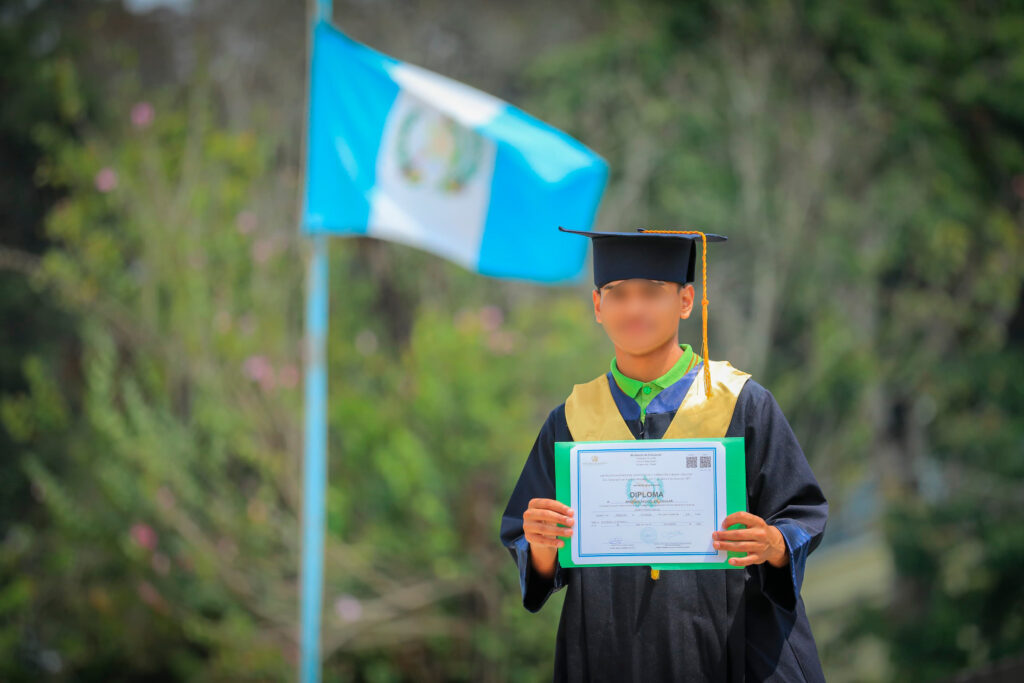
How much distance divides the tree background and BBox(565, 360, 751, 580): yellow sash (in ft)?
12.2

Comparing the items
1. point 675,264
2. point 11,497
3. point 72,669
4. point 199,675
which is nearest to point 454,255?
point 675,264

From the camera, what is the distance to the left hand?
1657 millimetres

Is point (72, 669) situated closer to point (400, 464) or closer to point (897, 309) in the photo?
point (400, 464)

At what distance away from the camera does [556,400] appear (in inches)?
244

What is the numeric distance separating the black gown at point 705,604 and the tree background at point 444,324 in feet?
12.3

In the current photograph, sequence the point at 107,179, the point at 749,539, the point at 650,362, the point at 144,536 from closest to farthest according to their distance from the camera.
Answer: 1. the point at 749,539
2. the point at 650,362
3. the point at 144,536
4. the point at 107,179

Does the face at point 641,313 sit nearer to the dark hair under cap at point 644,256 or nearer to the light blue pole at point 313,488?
the dark hair under cap at point 644,256

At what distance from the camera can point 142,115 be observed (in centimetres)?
699

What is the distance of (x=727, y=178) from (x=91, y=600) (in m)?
5.88

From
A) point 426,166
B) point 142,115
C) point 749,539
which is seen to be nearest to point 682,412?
point 749,539

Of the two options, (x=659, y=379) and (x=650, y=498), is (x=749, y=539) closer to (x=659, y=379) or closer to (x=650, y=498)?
(x=650, y=498)

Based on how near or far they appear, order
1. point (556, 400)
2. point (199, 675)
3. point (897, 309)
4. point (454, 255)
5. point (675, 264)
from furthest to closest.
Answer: point (897, 309)
point (199, 675)
point (556, 400)
point (454, 255)
point (675, 264)

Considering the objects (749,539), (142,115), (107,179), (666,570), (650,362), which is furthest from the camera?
(107,179)

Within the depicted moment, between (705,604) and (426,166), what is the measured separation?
319 centimetres
